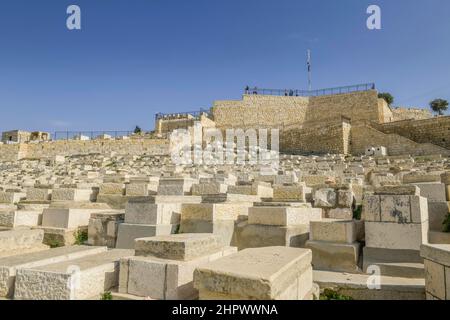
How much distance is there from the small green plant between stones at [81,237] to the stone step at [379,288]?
424cm

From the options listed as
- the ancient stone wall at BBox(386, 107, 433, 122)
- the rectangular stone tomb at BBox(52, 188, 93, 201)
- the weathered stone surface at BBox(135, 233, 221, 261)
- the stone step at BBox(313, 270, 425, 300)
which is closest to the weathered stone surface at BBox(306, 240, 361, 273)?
the stone step at BBox(313, 270, 425, 300)

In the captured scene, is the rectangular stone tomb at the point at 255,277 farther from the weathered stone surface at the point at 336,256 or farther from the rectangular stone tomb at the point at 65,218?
the rectangular stone tomb at the point at 65,218

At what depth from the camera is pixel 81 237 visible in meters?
6.00

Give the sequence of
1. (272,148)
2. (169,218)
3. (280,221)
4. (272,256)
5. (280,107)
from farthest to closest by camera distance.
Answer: (280,107) → (272,148) → (169,218) → (280,221) → (272,256)

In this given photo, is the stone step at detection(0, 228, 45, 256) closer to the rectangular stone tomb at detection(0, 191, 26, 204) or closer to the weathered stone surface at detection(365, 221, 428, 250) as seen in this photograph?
the rectangular stone tomb at detection(0, 191, 26, 204)

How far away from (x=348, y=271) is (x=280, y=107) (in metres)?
36.7

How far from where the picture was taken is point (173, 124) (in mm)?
36625

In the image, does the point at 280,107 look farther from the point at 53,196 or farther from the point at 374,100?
the point at 53,196

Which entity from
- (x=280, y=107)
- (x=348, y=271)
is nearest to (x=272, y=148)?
(x=280, y=107)

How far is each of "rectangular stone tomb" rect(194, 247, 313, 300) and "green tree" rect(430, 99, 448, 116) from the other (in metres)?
48.7

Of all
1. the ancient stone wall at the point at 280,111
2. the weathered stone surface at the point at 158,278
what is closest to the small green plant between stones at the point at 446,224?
the weathered stone surface at the point at 158,278

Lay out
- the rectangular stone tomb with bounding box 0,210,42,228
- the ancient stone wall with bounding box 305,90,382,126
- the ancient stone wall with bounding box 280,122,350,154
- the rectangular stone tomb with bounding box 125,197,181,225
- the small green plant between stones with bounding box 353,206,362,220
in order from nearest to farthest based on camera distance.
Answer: the rectangular stone tomb with bounding box 125,197,181,225
the rectangular stone tomb with bounding box 0,210,42,228
the small green plant between stones with bounding box 353,206,362,220
the ancient stone wall with bounding box 280,122,350,154
the ancient stone wall with bounding box 305,90,382,126

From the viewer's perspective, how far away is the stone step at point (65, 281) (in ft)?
9.84

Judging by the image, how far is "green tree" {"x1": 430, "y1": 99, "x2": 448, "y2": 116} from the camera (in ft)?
140
